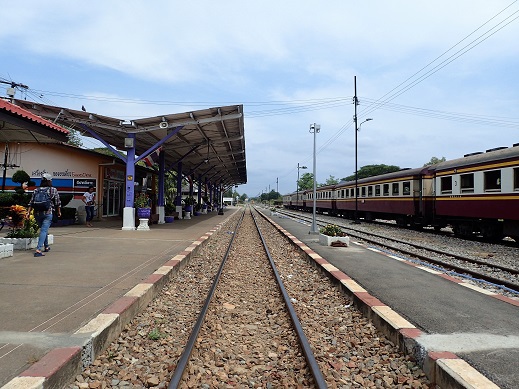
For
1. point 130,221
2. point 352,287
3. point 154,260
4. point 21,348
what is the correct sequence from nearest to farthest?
point 21,348 → point 352,287 → point 154,260 → point 130,221

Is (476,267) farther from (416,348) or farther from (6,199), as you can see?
(6,199)

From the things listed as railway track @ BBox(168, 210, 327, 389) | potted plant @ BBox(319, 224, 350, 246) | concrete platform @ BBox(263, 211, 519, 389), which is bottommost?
railway track @ BBox(168, 210, 327, 389)

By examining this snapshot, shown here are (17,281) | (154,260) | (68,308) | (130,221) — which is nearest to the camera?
(68,308)

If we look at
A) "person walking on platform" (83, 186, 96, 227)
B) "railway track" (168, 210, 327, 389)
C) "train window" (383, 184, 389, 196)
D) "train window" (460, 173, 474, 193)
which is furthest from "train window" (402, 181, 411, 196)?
"person walking on platform" (83, 186, 96, 227)

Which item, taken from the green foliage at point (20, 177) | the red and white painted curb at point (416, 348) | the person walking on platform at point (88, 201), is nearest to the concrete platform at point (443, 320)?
the red and white painted curb at point (416, 348)

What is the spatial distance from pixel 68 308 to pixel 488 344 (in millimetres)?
4333

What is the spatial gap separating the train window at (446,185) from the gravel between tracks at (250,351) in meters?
10.3

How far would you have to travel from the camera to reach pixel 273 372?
136 inches

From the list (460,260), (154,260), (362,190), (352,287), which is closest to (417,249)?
(460,260)

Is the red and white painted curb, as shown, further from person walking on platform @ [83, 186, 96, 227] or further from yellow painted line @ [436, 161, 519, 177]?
person walking on platform @ [83, 186, 96, 227]

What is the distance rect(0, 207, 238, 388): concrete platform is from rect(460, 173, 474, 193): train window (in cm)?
1028

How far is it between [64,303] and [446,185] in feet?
46.5

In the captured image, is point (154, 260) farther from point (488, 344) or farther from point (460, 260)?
point (460, 260)

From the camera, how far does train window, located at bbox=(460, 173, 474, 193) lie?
12.9 metres
